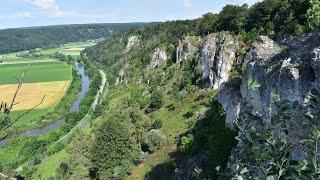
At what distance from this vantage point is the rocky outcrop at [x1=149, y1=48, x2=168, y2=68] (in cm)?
12093

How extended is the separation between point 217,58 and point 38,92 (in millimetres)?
103451

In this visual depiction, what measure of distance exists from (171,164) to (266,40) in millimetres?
23298

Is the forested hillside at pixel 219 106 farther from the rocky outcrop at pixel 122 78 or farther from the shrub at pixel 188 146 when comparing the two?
the rocky outcrop at pixel 122 78

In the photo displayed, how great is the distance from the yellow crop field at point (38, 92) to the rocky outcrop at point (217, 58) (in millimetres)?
66721

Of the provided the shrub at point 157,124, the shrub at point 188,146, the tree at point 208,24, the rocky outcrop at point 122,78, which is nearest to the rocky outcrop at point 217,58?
the shrub at point 157,124

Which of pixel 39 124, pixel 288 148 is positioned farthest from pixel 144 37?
pixel 288 148

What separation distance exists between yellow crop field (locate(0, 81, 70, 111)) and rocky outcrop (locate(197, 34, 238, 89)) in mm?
66721

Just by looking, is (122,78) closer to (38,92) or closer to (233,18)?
(38,92)

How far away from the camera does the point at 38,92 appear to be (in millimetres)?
161375

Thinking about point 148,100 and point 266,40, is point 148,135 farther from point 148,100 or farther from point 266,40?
point 266,40

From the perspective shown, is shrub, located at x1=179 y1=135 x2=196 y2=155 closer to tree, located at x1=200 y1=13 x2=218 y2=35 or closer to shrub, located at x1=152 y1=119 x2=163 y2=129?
shrub, located at x1=152 y1=119 x2=163 y2=129

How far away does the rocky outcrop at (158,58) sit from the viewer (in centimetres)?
12093

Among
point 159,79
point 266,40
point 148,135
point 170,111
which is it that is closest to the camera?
point 266,40

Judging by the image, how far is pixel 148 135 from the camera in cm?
6050
